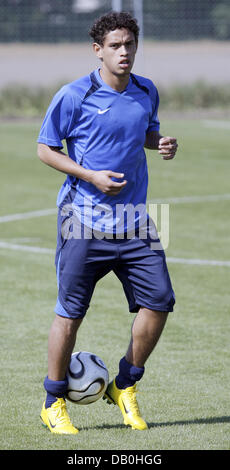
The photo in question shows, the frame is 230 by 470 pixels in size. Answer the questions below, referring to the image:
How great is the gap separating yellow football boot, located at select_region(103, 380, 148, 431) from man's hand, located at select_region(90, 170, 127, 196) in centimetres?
124

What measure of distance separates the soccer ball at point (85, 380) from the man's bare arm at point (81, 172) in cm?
113

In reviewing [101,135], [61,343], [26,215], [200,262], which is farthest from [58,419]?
[26,215]

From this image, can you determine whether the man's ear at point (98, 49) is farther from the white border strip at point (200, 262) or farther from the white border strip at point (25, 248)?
the white border strip at point (25, 248)

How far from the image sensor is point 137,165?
5.21m

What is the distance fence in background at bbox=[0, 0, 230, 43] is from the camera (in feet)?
122

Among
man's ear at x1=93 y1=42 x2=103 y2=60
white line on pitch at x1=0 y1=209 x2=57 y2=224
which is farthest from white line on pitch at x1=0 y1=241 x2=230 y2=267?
man's ear at x1=93 y1=42 x2=103 y2=60

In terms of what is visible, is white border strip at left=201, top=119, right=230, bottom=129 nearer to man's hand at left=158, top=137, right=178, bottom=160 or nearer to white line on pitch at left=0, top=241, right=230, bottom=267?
white line on pitch at left=0, top=241, right=230, bottom=267

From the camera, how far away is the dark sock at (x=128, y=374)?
539 cm

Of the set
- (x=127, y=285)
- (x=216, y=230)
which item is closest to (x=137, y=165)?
(x=127, y=285)

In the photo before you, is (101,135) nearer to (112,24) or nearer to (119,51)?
(119,51)

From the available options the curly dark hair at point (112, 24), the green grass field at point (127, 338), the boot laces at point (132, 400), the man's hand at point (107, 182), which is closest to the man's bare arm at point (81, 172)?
the man's hand at point (107, 182)

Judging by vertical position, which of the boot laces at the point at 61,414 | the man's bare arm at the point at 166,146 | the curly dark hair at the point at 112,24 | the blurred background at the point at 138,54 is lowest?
the blurred background at the point at 138,54

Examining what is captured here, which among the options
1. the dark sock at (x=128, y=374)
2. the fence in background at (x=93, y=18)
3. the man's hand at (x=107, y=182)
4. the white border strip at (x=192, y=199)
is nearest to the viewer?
the man's hand at (x=107, y=182)

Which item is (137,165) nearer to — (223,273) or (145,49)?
(223,273)
